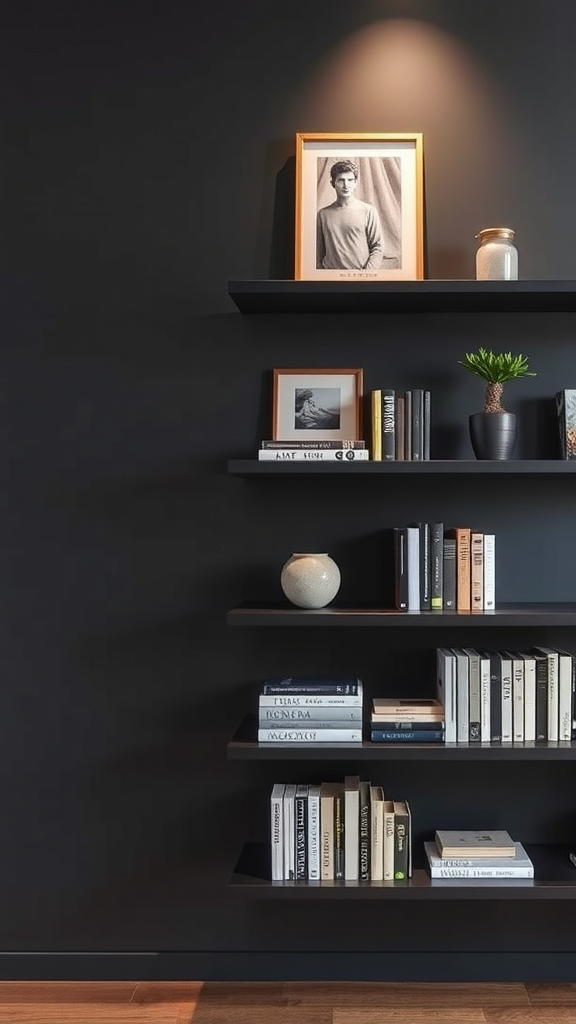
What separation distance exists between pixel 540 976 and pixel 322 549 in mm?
1257

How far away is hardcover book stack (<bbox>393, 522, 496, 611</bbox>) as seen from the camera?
199 cm

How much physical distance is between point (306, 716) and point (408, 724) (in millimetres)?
247

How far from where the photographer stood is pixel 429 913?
7.13 feet

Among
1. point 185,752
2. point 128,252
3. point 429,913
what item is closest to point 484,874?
point 429,913

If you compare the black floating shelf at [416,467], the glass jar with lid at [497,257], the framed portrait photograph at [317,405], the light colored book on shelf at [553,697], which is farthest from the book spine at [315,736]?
the glass jar with lid at [497,257]

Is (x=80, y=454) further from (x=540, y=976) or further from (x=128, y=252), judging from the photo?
(x=540, y=976)

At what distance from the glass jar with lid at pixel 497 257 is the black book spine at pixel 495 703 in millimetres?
954

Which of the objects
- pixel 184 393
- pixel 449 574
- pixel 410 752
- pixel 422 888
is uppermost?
pixel 184 393

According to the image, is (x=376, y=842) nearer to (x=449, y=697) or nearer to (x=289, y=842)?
(x=289, y=842)

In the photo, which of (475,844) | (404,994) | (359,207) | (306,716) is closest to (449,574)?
(306,716)

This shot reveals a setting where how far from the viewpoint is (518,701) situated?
1979 millimetres

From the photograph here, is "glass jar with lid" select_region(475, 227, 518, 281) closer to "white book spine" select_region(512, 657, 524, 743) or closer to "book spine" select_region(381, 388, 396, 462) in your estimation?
"book spine" select_region(381, 388, 396, 462)

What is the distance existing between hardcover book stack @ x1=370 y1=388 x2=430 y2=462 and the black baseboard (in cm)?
132

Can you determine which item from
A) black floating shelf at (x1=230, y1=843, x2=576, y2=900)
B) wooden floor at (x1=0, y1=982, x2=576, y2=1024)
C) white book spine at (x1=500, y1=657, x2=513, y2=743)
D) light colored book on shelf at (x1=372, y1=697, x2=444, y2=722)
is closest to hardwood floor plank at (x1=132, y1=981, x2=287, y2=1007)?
wooden floor at (x1=0, y1=982, x2=576, y2=1024)
